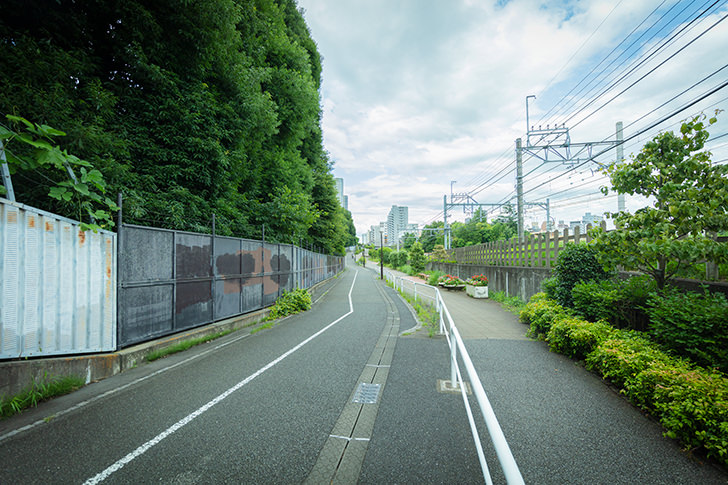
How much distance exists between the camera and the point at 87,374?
4168 mm

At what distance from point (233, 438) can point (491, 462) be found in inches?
97.8

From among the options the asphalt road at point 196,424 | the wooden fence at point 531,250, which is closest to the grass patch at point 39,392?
the asphalt road at point 196,424

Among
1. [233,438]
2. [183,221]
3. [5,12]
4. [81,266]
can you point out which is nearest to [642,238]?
[233,438]

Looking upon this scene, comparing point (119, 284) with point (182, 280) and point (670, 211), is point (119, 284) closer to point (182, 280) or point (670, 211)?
point (182, 280)

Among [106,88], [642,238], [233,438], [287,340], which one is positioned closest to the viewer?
[233,438]

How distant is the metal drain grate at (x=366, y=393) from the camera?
3645 mm

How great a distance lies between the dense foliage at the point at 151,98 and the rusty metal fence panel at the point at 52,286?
601 mm

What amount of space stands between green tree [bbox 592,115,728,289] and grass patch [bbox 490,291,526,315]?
17.3 feet

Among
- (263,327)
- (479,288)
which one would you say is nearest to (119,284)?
(263,327)

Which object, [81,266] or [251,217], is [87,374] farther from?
[251,217]

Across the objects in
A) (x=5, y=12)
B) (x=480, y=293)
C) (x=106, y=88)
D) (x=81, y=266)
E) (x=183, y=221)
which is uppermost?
(x=5, y=12)

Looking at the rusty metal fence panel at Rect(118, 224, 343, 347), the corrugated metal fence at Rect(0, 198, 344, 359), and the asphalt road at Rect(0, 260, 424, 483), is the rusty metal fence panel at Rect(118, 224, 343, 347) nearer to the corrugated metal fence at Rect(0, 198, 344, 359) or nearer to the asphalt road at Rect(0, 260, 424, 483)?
the corrugated metal fence at Rect(0, 198, 344, 359)

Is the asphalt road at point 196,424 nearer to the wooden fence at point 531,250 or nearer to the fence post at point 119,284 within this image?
the fence post at point 119,284

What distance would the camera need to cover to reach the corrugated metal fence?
3.61 m
